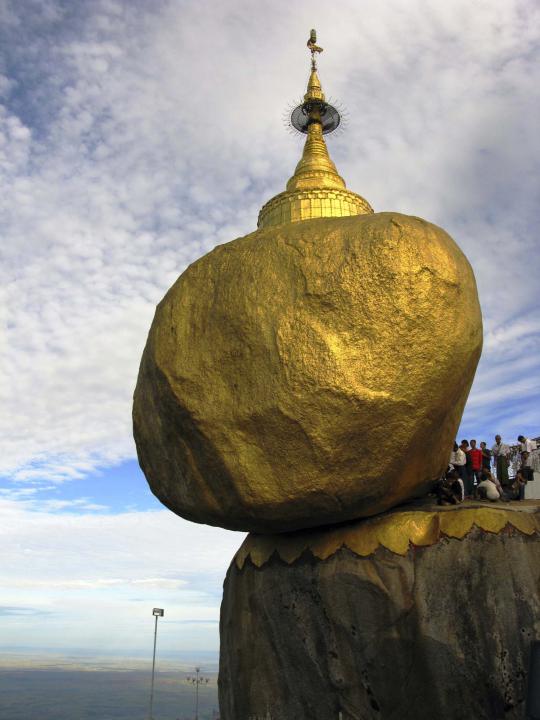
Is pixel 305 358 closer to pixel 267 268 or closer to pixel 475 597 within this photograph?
pixel 267 268

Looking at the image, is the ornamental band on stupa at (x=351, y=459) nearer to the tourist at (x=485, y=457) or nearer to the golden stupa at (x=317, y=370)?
the golden stupa at (x=317, y=370)

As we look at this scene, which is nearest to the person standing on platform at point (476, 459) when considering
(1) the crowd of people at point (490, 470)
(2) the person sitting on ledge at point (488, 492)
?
(1) the crowd of people at point (490, 470)

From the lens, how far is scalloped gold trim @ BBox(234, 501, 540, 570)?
8.50 meters

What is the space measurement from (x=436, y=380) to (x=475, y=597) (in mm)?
2595

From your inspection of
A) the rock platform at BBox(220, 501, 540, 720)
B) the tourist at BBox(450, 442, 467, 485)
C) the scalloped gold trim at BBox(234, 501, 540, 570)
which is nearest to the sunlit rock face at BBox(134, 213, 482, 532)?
the scalloped gold trim at BBox(234, 501, 540, 570)

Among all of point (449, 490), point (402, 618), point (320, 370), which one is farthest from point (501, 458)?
point (320, 370)

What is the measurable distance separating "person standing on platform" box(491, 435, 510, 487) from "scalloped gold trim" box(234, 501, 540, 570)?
3.35 m

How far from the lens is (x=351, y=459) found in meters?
7.99

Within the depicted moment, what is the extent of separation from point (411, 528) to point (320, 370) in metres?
2.46

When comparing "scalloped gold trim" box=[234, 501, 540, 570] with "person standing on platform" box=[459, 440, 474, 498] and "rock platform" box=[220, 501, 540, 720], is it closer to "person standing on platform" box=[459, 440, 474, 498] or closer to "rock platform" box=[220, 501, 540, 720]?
"rock platform" box=[220, 501, 540, 720]

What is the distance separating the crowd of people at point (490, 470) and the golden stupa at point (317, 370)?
136 cm

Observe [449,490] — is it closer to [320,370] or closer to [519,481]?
[320,370]

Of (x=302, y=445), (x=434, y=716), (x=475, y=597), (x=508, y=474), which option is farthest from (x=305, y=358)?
(x=508, y=474)

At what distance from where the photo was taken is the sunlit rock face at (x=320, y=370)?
7.87m
